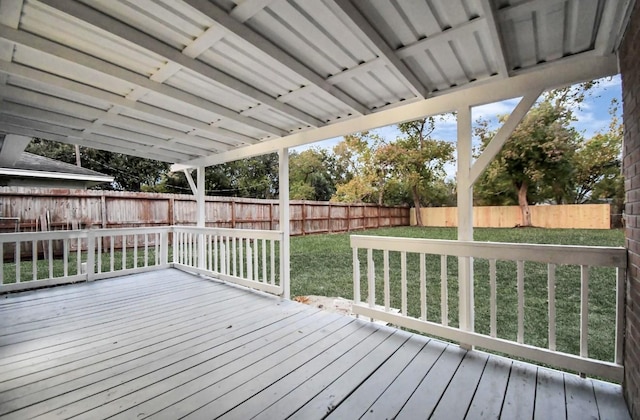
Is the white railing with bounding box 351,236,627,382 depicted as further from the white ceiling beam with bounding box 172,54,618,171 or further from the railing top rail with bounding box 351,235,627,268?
the white ceiling beam with bounding box 172,54,618,171

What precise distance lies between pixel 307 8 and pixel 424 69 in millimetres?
1058

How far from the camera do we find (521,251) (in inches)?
80.1

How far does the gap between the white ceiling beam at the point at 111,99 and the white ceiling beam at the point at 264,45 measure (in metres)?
1.68

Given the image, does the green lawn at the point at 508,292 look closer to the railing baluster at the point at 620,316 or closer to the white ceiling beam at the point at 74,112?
A: the railing baluster at the point at 620,316

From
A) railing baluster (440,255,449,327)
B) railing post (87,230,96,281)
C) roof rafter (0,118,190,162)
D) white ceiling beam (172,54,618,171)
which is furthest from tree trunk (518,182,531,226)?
railing post (87,230,96,281)

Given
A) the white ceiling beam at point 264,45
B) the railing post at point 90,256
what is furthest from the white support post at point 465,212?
the railing post at point 90,256

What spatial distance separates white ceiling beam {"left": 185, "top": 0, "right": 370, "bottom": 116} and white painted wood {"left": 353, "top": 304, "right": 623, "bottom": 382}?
6.79 ft

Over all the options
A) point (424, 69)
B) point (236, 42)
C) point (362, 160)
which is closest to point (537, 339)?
point (424, 69)

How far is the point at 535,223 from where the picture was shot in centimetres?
1012

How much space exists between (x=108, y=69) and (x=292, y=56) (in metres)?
1.37

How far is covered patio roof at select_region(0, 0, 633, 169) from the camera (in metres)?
1.56

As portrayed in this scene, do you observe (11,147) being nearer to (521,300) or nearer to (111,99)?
(111,99)

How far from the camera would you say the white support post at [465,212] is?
2.30 metres

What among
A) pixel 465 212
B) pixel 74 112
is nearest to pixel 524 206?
pixel 465 212
